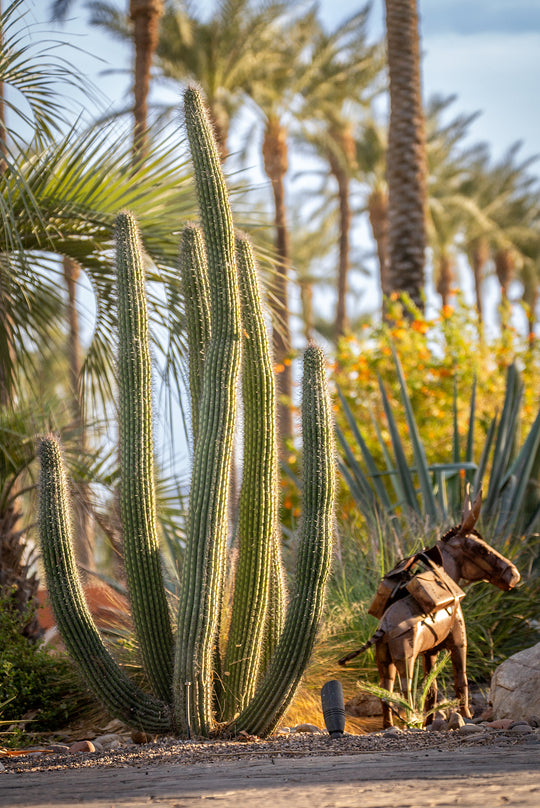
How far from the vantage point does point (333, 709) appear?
3.54 m

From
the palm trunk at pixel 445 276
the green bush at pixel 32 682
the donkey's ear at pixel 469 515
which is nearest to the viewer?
the donkey's ear at pixel 469 515

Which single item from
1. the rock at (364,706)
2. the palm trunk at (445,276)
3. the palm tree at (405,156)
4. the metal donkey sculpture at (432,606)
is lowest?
the rock at (364,706)

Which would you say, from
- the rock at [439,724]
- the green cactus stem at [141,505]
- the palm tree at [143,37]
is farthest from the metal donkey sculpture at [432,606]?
the palm tree at [143,37]

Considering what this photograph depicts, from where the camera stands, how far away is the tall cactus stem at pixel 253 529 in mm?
3908

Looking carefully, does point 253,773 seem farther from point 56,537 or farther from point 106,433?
point 106,433

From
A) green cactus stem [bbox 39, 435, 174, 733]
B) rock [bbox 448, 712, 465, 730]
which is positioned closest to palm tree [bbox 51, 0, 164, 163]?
green cactus stem [bbox 39, 435, 174, 733]

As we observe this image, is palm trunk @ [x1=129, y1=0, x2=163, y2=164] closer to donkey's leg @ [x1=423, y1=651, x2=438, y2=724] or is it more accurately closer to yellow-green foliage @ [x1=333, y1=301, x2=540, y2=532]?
yellow-green foliage @ [x1=333, y1=301, x2=540, y2=532]

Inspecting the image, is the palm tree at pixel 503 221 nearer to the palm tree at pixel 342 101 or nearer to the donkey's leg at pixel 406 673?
the palm tree at pixel 342 101

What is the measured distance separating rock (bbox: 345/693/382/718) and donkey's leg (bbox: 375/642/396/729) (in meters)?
0.77

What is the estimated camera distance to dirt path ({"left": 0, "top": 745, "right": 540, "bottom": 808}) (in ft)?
7.84

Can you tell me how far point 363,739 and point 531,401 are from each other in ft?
24.0

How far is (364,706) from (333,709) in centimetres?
119

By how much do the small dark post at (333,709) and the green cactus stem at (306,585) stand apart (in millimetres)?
212

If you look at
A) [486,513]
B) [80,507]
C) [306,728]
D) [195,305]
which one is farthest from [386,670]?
[486,513]
